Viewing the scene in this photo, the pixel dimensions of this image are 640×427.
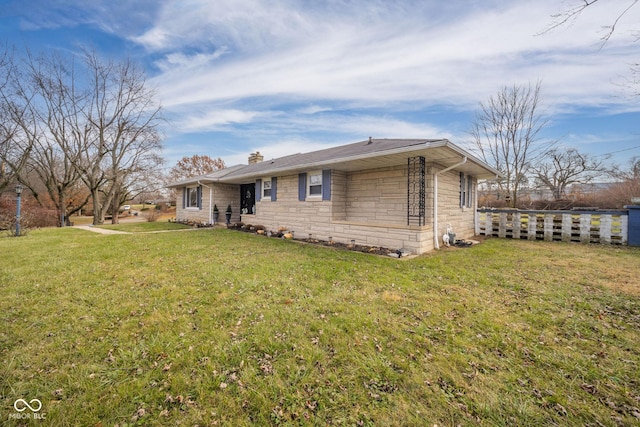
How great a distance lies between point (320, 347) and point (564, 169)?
25552 millimetres

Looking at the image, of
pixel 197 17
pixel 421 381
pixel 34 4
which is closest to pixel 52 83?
pixel 34 4

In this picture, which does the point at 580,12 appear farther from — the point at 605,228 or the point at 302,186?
the point at 605,228

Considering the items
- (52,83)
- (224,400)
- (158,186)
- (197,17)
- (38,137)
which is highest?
(52,83)

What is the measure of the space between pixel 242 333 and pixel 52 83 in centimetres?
2423

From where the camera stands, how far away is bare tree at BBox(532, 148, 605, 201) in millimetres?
18234

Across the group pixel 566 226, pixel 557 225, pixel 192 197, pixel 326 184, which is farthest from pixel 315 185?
pixel 192 197

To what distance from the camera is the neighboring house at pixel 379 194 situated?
717 centimetres

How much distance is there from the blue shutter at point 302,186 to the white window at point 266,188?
2.32m

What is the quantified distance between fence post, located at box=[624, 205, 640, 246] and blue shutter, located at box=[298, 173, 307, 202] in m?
10.5

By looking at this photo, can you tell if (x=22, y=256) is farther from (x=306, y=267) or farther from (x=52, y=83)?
(x=52, y=83)

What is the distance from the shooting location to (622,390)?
204 centimetres

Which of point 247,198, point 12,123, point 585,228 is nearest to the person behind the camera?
point 585,228

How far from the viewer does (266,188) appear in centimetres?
1177

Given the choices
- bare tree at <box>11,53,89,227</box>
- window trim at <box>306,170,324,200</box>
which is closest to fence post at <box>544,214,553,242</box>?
window trim at <box>306,170,324,200</box>
